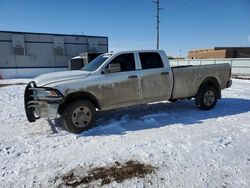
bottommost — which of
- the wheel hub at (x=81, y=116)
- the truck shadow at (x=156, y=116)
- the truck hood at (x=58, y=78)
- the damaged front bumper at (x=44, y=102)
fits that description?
the truck shadow at (x=156, y=116)

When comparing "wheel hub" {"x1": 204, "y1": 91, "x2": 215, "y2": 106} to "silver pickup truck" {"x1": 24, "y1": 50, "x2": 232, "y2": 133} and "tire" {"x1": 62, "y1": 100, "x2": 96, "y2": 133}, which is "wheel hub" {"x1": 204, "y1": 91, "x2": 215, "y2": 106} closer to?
"silver pickup truck" {"x1": 24, "y1": 50, "x2": 232, "y2": 133}

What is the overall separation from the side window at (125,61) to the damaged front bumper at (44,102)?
69.3 inches

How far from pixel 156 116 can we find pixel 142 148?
246 centimetres

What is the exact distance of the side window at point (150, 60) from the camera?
265 inches

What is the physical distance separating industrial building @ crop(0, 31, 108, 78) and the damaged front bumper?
2482 centimetres

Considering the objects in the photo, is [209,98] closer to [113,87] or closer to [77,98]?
[113,87]

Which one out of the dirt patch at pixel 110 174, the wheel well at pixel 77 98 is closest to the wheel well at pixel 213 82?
the wheel well at pixel 77 98

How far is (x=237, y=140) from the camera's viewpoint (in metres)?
5.11

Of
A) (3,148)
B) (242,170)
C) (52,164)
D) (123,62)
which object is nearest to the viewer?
(242,170)

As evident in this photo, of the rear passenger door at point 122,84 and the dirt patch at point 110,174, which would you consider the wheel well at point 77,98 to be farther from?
the dirt patch at point 110,174

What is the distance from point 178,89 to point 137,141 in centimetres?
278

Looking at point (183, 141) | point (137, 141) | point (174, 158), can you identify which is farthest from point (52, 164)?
point (183, 141)

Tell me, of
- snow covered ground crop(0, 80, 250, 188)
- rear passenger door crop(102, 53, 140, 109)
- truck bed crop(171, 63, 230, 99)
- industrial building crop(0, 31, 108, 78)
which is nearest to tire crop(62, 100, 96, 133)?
snow covered ground crop(0, 80, 250, 188)

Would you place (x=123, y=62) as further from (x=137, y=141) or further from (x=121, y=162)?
(x=121, y=162)
